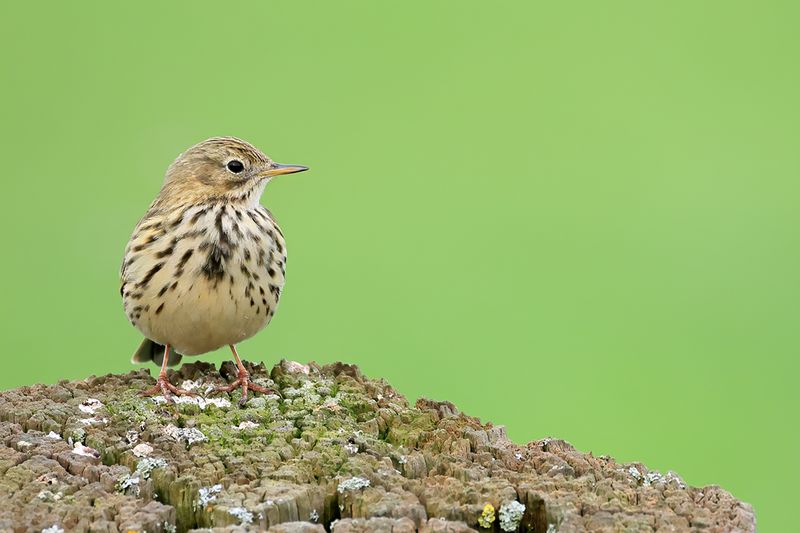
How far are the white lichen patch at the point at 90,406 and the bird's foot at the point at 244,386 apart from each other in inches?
27.1

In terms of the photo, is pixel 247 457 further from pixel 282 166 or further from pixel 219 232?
pixel 282 166

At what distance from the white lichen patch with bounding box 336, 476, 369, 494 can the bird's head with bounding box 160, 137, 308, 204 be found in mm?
3250

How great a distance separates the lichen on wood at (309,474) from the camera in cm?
439

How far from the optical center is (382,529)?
4.20m

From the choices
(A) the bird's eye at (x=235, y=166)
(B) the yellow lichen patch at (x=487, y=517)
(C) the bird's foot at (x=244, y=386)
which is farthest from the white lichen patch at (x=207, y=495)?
(A) the bird's eye at (x=235, y=166)

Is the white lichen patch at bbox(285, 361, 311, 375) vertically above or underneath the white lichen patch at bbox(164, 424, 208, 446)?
above

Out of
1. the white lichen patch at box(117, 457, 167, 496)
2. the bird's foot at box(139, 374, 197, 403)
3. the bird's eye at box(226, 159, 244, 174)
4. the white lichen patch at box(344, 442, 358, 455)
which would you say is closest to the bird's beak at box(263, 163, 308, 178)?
the bird's eye at box(226, 159, 244, 174)

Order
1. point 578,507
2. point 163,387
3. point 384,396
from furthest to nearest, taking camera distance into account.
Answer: point 163,387 < point 384,396 < point 578,507

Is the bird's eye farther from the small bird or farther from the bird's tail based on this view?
the bird's tail

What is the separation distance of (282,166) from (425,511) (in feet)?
12.5

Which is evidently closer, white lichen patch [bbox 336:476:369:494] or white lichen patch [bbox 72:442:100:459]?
white lichen patch [bbox 336:476:369:494]

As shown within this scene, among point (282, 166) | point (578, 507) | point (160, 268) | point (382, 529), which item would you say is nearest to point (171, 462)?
point (382, 529)

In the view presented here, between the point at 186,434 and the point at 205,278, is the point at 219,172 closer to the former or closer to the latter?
the point at 205,278

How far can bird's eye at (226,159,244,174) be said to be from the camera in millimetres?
7641
